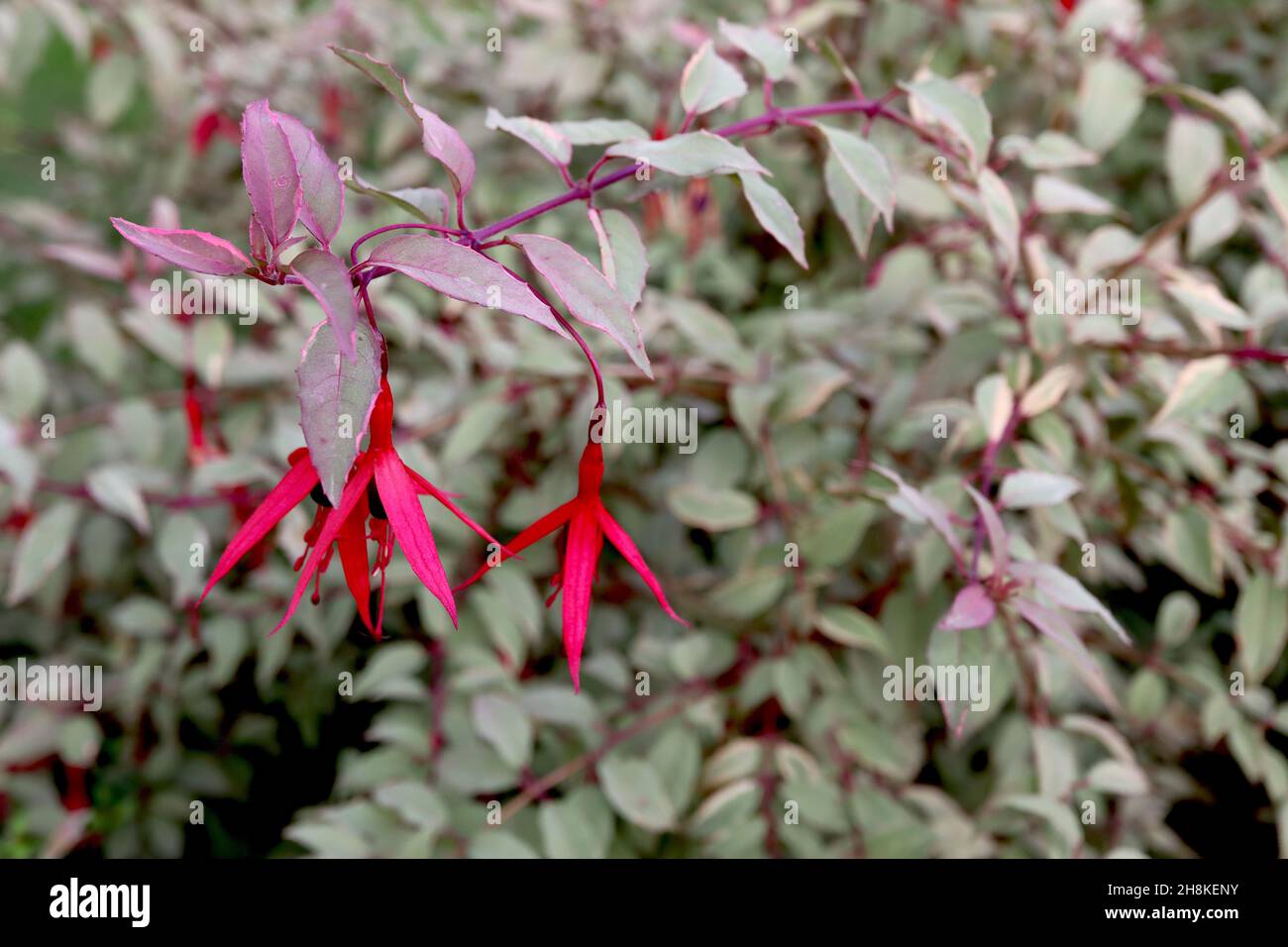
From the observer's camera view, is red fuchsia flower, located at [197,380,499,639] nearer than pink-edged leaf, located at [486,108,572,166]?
Yes

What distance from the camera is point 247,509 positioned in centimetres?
98

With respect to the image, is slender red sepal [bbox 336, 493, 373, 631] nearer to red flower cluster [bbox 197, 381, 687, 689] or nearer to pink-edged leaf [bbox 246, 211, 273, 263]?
red flower cluster [bbox 197, 381, 687, 689]

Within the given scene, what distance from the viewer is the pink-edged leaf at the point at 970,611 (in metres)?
0.55

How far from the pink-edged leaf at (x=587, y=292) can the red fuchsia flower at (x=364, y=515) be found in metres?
0.08

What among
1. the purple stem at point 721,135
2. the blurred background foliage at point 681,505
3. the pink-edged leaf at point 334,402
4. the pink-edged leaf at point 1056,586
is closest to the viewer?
the pink-edged leaf at point 334,402

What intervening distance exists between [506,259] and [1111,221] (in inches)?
31.4

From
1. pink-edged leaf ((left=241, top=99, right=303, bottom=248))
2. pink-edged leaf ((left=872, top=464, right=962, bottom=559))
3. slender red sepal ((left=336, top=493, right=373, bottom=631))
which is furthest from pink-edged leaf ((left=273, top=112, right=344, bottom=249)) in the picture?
pink-edged leaf ((left=872, top=464, right=962, bottom=559))

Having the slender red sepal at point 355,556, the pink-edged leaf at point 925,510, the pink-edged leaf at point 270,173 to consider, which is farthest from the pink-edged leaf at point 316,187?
the pink-edged leaf at point 925,510

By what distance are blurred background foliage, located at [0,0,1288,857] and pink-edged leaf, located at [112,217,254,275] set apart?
414mm

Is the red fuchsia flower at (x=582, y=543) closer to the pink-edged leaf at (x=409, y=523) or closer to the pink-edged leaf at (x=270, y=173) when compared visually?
the pink-edged leaf at (x=409, y=523)

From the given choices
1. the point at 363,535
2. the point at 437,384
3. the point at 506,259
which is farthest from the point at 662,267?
the point at 363,535

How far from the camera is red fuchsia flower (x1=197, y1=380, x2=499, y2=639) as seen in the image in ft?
1.28
